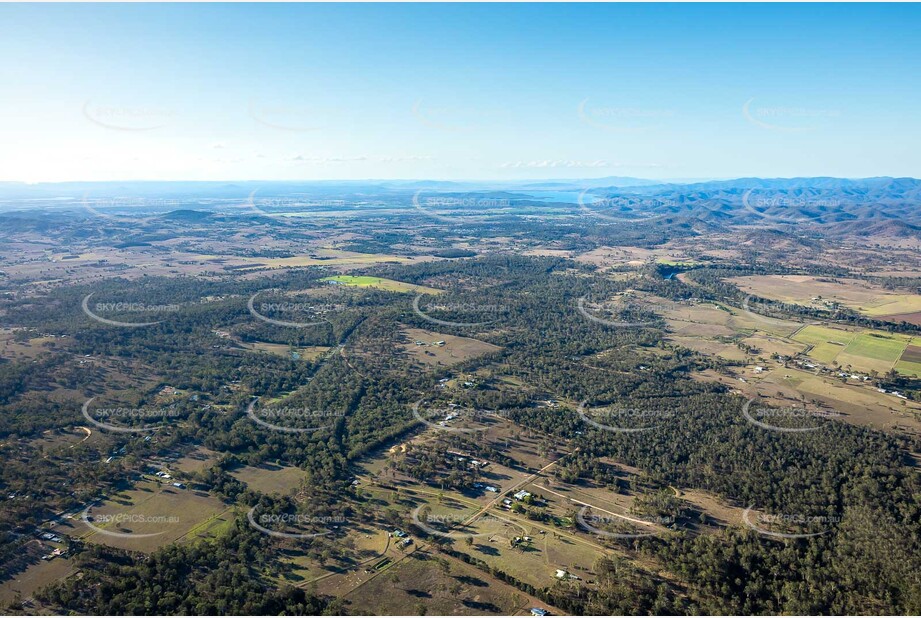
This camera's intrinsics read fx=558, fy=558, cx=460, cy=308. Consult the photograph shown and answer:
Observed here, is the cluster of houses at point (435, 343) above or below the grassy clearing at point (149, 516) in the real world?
above

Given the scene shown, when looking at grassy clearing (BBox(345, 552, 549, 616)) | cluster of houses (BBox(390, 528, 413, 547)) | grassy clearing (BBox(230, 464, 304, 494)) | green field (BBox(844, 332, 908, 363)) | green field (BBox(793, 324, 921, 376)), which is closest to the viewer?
grassy clearing (BBox(345, 552, 549, 616))

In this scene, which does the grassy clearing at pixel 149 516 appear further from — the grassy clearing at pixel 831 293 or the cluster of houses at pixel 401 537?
the grassy clearing at pixel 831 293

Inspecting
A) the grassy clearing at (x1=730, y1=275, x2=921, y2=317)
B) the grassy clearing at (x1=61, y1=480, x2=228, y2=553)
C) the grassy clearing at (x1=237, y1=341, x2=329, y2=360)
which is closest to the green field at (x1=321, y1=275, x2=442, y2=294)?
the grassy clearing at (x1=237, y1=341, x2=329, y2=360)

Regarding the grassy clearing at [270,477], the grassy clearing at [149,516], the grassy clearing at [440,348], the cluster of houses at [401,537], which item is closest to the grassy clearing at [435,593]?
the cluster of houses at [401,537]

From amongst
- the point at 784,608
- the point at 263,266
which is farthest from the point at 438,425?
the point at 263,266

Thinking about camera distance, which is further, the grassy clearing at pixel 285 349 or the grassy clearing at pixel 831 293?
the grassy clearing at pixel 831 293

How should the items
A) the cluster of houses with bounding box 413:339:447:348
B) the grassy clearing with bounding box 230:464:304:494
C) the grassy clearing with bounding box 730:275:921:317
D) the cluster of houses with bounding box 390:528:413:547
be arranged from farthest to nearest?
the grassy clearing with bounding box 730:275:921:317 < the cluster of houses with bounding box 413:339:447:348 < the grassy clearing with bounding box 230:464:304:494 < the cluster of houses with bounding box 390:528:413:547

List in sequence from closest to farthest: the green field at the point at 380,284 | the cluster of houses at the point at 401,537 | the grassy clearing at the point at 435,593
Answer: the grassy clearing at the point at 435,593, the cluster of houses at the point at 401,537, the green field at the point at 380,284

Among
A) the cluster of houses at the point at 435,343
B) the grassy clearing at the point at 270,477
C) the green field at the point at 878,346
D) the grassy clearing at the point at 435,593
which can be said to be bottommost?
the grassy clearing at the point at 435,593

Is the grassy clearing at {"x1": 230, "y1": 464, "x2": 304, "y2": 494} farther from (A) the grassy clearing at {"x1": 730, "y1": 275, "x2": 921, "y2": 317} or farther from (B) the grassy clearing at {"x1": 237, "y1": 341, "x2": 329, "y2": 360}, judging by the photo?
(A) the grassy clearing at {"x1": 730, "y1": 275, "x2": 921, "y2": 317}

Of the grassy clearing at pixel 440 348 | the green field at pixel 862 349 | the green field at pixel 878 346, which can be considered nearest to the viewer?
the green field at pixel 862 349

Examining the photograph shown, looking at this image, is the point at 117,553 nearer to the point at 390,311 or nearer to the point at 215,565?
the point at 215,565
